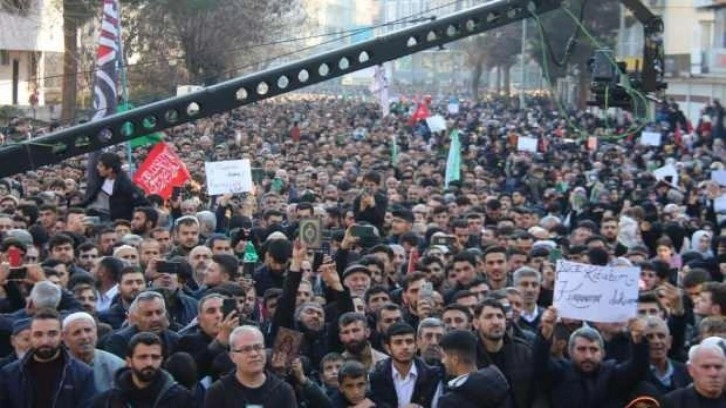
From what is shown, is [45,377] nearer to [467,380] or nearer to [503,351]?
[467,380]

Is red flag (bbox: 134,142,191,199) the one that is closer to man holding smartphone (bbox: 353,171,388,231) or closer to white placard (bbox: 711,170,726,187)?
man holding smartphone (bbox: 353,171,388,231)

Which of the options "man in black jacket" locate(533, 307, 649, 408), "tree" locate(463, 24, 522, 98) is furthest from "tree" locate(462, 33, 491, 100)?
"man in black jacket" locate(533, 307, 649, 408)

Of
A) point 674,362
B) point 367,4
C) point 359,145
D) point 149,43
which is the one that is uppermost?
point 367,4

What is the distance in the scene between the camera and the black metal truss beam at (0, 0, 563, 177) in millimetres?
10586

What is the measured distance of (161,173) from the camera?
1864 cm

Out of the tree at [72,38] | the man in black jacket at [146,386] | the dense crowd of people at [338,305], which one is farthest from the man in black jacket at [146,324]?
the tree at [72,38]

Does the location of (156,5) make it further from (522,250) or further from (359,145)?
(522,250)

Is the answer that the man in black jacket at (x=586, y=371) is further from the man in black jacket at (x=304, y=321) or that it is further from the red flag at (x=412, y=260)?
the red flag at (x=412, y=260)

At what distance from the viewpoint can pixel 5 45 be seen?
5347cm

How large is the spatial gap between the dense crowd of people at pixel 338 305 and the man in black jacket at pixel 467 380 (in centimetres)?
1

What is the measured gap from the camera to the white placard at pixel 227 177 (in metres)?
18.6

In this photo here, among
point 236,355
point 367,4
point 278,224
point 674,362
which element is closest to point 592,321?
point 674,362

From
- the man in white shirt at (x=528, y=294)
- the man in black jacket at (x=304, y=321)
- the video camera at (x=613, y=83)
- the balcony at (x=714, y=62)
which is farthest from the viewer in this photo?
the balcony at (x=714, y=62)

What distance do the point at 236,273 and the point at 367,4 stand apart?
17113 centimetres
